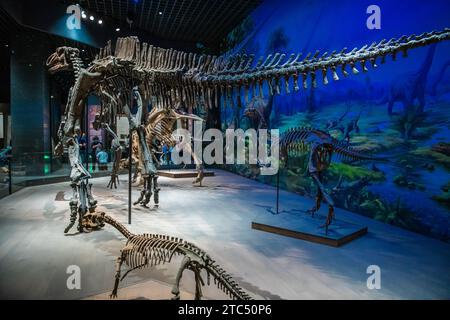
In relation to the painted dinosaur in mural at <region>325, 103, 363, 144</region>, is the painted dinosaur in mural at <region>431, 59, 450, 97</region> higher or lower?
higher

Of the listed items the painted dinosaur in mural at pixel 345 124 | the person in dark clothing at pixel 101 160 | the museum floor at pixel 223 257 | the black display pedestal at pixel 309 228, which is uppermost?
the painted dinosaur in mural at pixel 345 124

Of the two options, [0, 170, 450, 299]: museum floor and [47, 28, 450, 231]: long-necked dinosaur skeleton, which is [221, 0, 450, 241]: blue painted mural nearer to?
[0, 170, 450, 299]: museum floor

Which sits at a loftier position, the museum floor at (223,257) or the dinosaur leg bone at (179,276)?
the dinosaur leg bone at (179,276)

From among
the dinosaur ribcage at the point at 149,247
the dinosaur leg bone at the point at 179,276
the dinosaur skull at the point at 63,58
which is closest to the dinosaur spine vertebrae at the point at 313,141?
the dinosaur ribcage at the point at 149,247

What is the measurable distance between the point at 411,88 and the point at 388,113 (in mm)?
628

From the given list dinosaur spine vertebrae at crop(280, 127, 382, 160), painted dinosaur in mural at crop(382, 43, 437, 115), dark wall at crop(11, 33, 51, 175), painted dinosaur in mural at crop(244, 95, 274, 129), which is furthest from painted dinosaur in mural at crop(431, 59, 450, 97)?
dark wall at crop(11, 33, 51, 175)

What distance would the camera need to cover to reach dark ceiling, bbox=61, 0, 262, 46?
10.8 metres

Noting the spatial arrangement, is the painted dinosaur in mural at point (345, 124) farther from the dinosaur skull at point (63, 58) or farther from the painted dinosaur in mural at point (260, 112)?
the dinosaur skull at point (63, 58)

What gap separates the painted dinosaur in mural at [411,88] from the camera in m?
5.68

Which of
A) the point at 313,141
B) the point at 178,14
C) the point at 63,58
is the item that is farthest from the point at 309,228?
the point at 178,14

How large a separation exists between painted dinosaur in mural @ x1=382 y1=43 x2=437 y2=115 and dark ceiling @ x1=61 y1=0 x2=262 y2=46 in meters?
6.49

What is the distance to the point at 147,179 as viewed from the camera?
664 centimetres

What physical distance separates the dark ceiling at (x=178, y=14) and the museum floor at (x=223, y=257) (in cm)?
694
